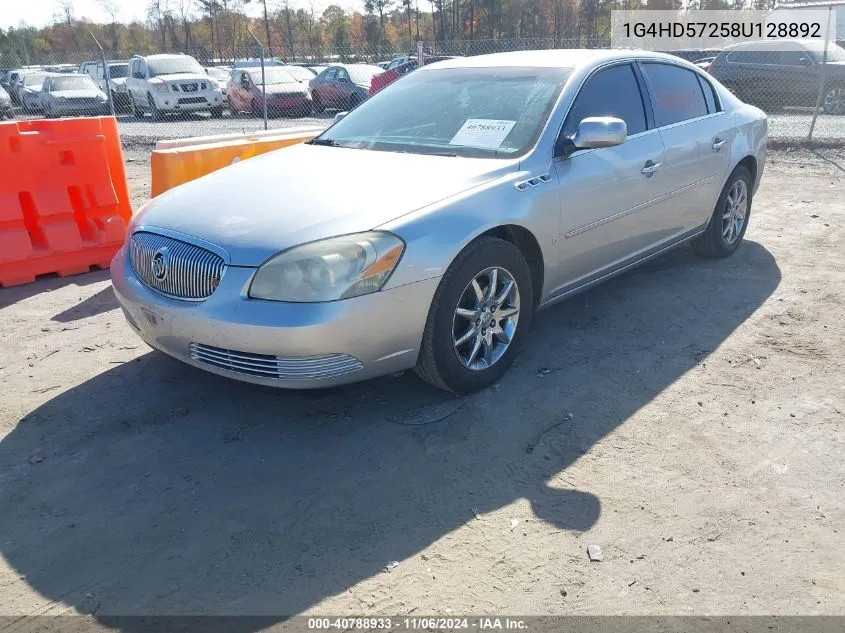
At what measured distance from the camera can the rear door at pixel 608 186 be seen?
4062mm

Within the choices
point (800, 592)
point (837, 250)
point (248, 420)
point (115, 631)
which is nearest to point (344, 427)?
point (248, 420)

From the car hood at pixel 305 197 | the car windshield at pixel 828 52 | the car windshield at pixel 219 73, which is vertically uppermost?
the car windshield at pixel 219 73

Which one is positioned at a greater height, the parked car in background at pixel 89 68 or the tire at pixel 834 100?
the parked car in background at pixel 89 68

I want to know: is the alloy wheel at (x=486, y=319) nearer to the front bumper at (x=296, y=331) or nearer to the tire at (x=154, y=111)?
the front bumper at (x=296, y=331)

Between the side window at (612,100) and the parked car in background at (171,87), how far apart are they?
17.0 meters

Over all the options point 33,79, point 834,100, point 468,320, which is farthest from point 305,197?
point 33,79

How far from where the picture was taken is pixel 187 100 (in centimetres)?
1927

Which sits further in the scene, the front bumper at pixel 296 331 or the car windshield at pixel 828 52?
the car windshield at pixel 828 52

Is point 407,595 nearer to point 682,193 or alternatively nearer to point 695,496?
point 695,496

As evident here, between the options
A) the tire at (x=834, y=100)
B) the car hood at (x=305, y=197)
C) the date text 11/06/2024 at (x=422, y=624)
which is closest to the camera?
the date text 11/06/2024 at (x=422, y=624)

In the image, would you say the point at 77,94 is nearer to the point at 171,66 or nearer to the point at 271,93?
the point at 171,66

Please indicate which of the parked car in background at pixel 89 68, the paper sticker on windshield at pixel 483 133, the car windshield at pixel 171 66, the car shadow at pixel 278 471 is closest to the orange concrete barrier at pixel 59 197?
the car shadow at pixel 278 471

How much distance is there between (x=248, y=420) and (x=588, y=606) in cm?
188

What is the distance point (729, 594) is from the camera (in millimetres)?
2402
